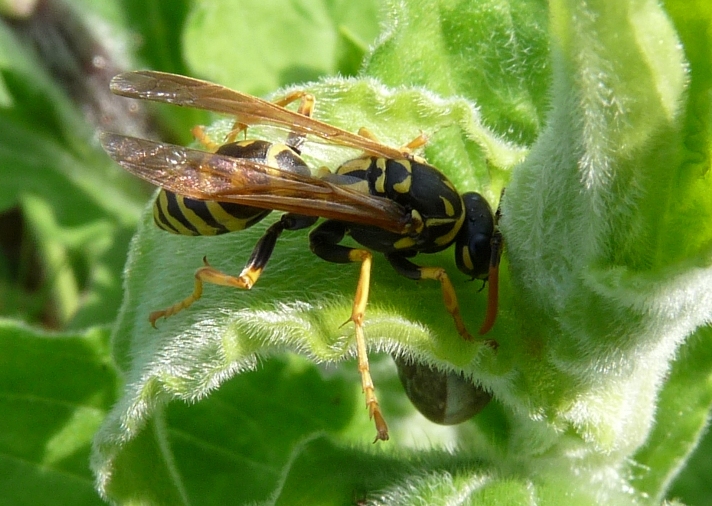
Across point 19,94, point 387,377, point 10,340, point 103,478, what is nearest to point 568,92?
point 103,478

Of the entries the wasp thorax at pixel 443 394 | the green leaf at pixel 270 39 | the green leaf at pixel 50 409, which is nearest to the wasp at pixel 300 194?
the wasp thorax at pixel 443 394

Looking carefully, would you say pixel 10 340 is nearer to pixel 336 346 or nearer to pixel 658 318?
pixel 336 346

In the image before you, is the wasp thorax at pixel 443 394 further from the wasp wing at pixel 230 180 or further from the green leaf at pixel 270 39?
the green leaf at pixel 270 39

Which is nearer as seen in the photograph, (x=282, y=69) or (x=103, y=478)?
(x=103, y=478)

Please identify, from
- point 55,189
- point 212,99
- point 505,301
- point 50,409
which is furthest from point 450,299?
point 55,189

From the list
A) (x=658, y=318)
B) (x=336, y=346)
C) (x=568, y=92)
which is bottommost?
(x=336, y=346)

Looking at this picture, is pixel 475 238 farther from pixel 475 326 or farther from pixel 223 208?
pixel 223 208

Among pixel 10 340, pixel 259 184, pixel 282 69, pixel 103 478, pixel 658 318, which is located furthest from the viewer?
pixel 282 69
